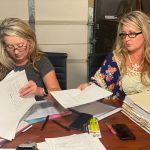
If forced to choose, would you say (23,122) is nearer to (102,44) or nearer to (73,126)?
(73,126)

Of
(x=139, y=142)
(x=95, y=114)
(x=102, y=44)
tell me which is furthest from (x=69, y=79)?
(x=139, y=142)

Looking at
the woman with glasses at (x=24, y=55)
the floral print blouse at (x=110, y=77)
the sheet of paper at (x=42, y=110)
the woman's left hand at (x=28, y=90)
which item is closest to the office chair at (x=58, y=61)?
the woman with glasses at (x=24, y=55)

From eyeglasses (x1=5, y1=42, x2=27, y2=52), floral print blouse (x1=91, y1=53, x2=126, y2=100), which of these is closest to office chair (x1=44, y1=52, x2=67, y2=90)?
floral print blouse (x1=91, y1=53, x2=126, y2=100)

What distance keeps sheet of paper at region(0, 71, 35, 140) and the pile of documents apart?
51cm

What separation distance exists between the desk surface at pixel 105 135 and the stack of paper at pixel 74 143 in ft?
0.12

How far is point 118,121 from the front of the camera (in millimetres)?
1360

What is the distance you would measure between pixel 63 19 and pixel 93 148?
184cm

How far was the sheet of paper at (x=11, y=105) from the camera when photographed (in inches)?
47.2

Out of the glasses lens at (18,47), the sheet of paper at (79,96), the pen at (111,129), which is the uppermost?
the glasses lens at (18,47)

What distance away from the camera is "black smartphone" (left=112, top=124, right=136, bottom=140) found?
1.18 meters

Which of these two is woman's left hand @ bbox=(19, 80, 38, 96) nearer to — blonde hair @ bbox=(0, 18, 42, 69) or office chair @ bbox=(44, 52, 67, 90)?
blonde hair @ bbox=(0, 18, 42, 69)

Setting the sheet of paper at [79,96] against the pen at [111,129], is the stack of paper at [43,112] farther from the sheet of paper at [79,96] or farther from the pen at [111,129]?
the pen at [111,129]

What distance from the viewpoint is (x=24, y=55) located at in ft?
5.87

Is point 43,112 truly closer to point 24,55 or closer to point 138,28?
point 24,55
